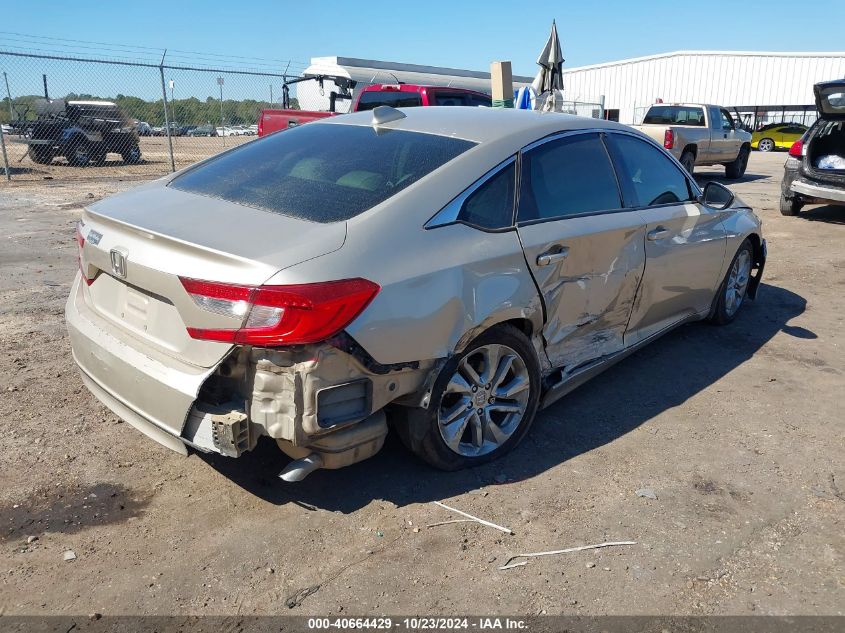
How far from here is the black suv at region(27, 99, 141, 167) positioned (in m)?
17.2

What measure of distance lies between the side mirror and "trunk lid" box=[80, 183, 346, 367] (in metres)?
3.18

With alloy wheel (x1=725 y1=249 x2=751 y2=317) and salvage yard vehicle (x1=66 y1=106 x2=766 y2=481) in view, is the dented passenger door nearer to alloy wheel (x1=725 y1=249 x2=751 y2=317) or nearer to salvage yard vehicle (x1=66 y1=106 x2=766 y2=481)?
salvage yard vehicle (x1=66 y1=106 x2=766 y2=481)

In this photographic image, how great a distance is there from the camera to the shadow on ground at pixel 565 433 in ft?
10.2

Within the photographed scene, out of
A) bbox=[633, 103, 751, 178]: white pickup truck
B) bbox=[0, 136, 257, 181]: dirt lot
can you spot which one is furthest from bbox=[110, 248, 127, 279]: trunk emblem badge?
bbox=[633, 103, 751, 178]: white pickup truck

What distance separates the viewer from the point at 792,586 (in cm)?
257

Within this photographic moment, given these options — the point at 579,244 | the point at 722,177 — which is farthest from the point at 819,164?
the point at 579,244

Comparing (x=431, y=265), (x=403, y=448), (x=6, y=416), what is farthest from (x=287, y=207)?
(x=6, y=416)

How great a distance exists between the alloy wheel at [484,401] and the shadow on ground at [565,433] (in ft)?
0.49

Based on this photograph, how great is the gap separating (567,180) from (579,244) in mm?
371

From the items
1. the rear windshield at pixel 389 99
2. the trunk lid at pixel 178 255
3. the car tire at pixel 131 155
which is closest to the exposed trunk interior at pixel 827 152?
the rear windshield at pixel 389 99

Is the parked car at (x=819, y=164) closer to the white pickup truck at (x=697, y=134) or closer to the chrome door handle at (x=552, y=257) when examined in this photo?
the white pickup truck at (x=697, y=134)

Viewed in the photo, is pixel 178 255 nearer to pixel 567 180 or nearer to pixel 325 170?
pixel 325 170

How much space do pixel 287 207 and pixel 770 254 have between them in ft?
24.3

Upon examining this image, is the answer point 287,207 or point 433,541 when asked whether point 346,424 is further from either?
point 287,207
